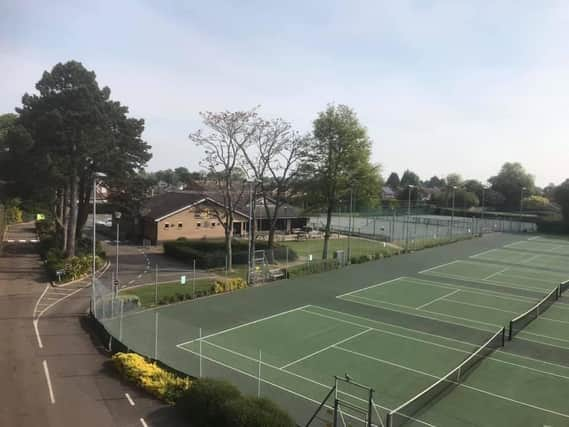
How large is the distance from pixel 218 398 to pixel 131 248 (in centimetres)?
3663

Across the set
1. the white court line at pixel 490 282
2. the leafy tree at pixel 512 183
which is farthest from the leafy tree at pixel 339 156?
the leafy tree at pixel 512 183

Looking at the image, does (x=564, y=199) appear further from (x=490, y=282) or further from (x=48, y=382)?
(x=48, y=382)

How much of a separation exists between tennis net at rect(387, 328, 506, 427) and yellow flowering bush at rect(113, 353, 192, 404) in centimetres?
663

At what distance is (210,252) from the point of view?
4053 cm

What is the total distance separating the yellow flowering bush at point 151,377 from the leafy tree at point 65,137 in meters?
20.8

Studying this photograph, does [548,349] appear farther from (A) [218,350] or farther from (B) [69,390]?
(B) [69,390]

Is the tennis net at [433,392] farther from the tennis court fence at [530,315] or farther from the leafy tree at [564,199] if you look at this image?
the leafy tree at [564,199]

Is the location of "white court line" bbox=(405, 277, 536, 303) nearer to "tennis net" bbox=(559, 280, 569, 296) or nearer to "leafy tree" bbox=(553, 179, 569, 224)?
"tennis net" bbox=(559, 280, 569, 296)

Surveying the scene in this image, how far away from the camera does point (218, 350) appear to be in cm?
1967

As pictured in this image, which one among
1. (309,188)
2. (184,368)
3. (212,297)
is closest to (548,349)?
(184,368)

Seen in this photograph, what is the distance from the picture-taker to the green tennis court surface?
15305 millimetres

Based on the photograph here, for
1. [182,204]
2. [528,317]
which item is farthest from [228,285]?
[182,204]

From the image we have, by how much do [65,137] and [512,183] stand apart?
11497cm

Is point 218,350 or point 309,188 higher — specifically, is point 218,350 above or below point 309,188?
below
